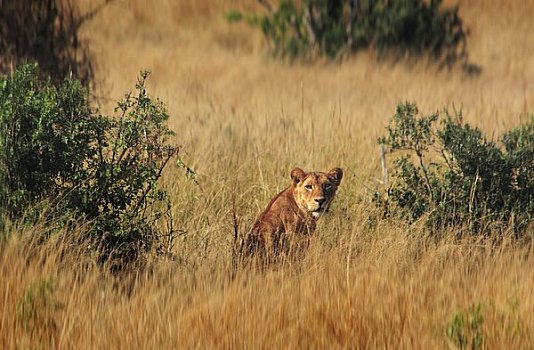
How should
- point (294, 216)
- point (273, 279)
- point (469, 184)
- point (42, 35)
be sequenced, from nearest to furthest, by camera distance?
point (273, 279)
point (294, 216)
point (469, 184)
point (42, 35)

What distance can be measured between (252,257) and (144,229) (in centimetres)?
76

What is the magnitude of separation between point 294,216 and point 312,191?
171 millimetres

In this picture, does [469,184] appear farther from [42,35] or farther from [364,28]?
[364,28]

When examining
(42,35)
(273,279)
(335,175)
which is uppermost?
(42,35)

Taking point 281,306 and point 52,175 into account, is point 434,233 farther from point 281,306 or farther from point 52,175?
point 52,175

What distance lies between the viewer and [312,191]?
19.6 ft

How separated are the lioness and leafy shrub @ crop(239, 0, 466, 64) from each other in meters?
10.5

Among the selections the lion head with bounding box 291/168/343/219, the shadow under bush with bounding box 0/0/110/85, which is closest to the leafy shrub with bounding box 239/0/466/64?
the shadow under bush with bounding box 0/0/110/85

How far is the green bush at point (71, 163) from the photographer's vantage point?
5.95m

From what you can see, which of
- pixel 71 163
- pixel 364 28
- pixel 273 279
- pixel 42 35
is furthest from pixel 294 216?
pixel 364 28

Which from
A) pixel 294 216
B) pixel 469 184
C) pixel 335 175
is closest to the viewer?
pixel 294 216

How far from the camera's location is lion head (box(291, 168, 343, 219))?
5.96 metres

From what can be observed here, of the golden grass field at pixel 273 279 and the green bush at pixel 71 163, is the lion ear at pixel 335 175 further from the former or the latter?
the green bush at pixel 71 163

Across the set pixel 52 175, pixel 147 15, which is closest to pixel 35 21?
pixel 52 175
